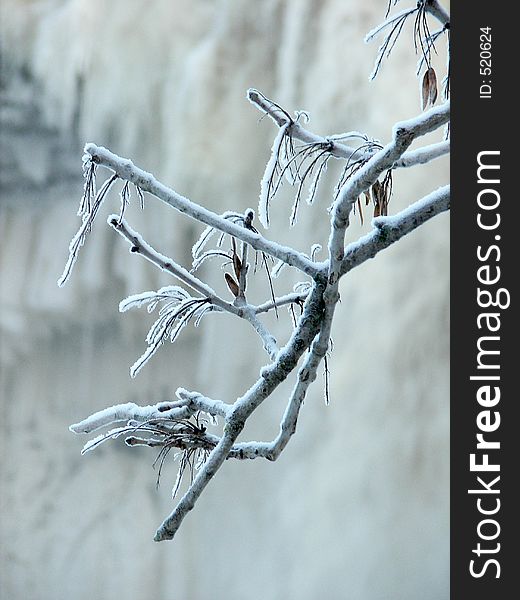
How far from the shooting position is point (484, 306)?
573 mm

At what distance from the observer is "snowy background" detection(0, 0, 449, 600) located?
3.49 meters

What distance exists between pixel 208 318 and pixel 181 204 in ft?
10.1

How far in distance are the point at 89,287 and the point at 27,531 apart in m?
1.02

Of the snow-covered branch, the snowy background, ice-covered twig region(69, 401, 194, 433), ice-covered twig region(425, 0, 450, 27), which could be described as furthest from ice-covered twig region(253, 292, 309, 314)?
the snowy background

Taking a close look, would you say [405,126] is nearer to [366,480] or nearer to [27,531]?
[366,480]

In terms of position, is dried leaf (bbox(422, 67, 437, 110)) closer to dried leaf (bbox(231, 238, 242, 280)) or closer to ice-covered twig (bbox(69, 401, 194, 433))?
dried leaf (bbox(231, 238, 242, 280))

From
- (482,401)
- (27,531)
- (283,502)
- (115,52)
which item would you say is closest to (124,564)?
(27,531)

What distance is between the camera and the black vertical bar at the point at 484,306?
1.82 ft

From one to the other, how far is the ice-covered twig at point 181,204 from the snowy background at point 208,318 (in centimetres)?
287

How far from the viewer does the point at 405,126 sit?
0.53 m

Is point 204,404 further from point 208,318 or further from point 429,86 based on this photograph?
point 208,318

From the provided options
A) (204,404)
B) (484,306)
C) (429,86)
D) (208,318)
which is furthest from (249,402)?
(208,318)

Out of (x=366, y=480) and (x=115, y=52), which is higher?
(x=115, y=52)

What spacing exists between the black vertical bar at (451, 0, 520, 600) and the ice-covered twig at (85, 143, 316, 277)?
108mm
